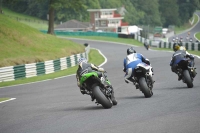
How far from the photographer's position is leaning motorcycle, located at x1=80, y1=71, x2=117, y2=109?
1150cm

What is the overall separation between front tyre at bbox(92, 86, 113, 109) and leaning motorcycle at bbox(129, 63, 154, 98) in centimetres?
200

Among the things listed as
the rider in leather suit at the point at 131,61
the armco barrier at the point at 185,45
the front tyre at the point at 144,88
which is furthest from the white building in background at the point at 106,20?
the front tyre at the point at 144,88

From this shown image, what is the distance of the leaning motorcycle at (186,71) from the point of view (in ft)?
49.6

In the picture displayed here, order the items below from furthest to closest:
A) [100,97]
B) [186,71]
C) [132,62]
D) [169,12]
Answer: [169,12], [186,71], [132,62], [100,97]

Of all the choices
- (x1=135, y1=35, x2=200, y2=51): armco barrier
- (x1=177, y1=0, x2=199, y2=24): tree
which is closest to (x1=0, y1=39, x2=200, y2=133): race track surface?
(x1=135, y1=35, x2=200, y2=51): armco barrier

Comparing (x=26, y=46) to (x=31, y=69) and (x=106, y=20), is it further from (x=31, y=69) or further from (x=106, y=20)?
(x=106, y=20)

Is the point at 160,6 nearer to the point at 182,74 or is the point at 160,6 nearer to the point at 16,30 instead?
the point at 16,30

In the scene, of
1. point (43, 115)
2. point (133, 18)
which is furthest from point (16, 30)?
point (133, 18)

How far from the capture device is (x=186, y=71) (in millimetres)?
15219

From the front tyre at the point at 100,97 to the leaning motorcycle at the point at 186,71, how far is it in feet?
13.9

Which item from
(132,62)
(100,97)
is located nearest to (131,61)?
(132,62)

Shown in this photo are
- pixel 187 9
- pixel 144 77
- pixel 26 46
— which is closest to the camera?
pixel 144 77

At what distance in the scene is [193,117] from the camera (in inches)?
364

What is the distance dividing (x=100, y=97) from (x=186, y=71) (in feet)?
15.1
